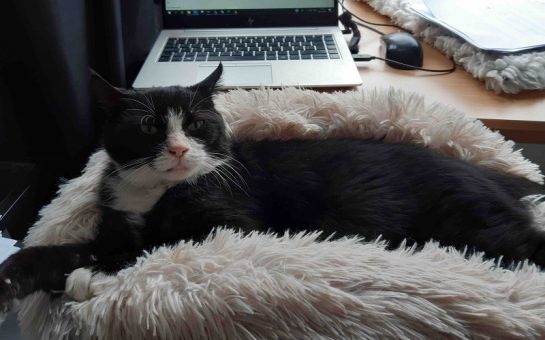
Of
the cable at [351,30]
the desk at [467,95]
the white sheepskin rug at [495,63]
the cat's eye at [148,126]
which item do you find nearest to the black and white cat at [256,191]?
the cat's eye at [148,126]

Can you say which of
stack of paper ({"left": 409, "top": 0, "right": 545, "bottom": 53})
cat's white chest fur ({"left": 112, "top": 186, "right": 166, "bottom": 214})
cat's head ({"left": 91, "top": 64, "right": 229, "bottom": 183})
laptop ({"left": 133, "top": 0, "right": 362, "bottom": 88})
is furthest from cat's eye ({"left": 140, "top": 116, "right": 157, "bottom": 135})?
stack of paper ({"left": 409, "top": 0, "right": 545, "bottom": 53})

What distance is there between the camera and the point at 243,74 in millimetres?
1142

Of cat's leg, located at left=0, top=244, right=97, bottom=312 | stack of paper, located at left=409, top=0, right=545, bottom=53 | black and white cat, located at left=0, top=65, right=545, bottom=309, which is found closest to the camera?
cat's leg, located at left=0, top=244, right=97, bottom=312

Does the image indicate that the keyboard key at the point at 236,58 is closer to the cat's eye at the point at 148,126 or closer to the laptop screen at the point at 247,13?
the laptop screen at the point at 247,13

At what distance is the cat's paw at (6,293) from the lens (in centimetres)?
69

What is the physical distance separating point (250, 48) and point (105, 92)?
51 centimetres

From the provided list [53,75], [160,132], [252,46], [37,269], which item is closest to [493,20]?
[252,46]

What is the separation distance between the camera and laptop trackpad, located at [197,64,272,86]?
3.67 ft

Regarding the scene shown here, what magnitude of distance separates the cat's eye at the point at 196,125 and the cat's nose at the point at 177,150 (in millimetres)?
64

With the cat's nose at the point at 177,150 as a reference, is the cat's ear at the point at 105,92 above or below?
above

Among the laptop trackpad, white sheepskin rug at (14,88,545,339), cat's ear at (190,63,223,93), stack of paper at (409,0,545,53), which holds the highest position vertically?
stack of paper at (409,0,545,53)

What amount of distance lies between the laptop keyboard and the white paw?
65cm

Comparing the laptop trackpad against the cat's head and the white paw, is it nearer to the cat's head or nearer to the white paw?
the cat's head

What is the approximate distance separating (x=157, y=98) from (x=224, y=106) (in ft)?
0.72
